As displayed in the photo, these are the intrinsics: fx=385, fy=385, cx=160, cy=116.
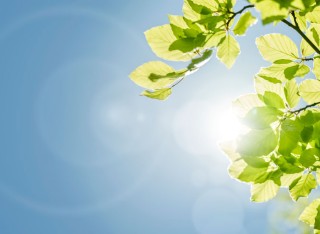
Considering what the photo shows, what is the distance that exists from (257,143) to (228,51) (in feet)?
0.98

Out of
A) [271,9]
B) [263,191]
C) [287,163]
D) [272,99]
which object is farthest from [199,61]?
[263,191]

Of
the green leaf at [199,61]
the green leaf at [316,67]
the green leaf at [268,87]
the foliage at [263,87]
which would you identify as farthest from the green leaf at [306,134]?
the green leaf at [199,61]

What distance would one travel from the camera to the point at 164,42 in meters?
1.07

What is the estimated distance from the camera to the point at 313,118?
1182 millimetres

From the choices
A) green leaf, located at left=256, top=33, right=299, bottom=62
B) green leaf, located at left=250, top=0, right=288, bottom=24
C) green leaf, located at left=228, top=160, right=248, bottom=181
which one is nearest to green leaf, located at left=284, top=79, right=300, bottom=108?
green leaf, located at left=256, top=33, right=299, bottom=62

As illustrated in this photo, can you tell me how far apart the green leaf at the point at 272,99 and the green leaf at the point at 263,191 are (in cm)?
28

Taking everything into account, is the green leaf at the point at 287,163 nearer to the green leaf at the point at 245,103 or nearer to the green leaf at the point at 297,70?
the green leaf at the point at 245,103

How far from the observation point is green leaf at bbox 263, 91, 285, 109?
119 cm

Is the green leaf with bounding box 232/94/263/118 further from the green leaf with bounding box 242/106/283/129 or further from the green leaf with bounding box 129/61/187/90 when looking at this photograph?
the green leaf with bounding box 129/61/187/90

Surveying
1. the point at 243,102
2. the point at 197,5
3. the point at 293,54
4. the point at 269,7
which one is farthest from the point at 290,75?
the point at 269,7

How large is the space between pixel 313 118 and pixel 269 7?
564mm

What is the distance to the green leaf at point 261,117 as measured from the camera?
1.09 meters

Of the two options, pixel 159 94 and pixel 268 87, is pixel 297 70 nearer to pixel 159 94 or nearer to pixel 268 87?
pixel 268 87

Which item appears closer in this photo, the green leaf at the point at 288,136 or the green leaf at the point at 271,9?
the green leaf at the point at 271,9
